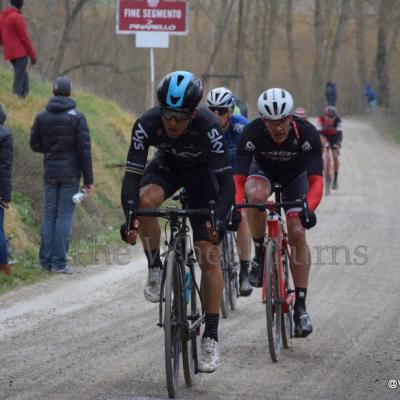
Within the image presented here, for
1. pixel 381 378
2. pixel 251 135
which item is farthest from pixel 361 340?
pixel 251 135

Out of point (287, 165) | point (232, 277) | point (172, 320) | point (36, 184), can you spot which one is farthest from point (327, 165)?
point (172, 320)

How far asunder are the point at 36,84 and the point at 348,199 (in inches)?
296

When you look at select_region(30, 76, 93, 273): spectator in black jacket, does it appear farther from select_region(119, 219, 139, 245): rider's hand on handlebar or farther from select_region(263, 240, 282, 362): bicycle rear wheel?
select_region(119, 219, 139, 245): rider's hand on handlebar

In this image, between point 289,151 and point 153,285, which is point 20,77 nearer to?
point 289,151

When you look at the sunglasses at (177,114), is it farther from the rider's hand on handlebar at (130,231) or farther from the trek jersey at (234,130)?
the trek jersey at (234,130)

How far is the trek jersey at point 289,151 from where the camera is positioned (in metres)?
7.77

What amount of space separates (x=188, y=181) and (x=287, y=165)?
150cm

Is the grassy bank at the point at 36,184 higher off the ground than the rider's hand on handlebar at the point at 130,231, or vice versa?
the rider's hand on handlebar at the point at 130,231

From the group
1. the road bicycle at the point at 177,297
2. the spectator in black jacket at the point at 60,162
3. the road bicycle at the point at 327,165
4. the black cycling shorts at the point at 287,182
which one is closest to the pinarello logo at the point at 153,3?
the road bicycle at the point at 327,165

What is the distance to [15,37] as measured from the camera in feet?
53.9

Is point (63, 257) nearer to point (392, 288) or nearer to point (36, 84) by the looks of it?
point (392, 288)

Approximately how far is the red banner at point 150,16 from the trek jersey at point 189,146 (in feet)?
38.7

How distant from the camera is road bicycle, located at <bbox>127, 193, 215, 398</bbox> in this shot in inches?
241

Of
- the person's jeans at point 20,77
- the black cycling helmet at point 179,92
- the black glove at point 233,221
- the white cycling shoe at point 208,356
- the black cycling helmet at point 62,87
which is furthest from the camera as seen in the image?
the person's jeans at point 20,77
